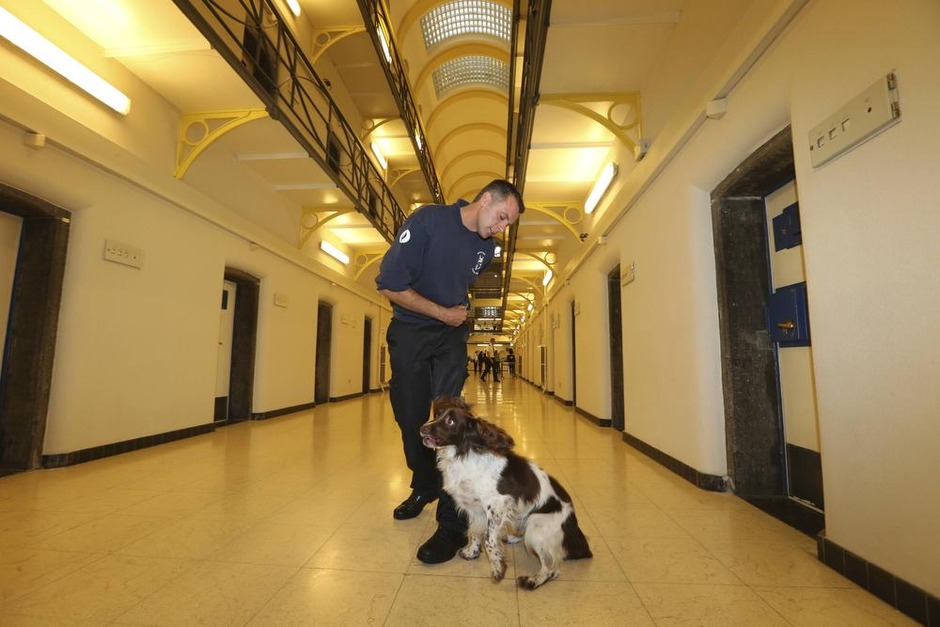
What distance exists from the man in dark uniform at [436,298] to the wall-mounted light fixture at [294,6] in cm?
542

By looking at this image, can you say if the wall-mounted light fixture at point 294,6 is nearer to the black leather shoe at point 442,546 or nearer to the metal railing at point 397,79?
the metal railing at point 397,79

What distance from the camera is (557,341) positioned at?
1020 centimetres

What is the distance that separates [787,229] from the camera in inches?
104

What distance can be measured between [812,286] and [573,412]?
6456mm

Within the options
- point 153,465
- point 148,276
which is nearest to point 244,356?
point 148,276

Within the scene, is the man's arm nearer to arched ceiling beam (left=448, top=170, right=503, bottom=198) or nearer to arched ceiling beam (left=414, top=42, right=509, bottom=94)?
arched ceiling beam (left=414, top=42, right=509, bottom=94)

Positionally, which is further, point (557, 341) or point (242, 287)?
point (557, 341)

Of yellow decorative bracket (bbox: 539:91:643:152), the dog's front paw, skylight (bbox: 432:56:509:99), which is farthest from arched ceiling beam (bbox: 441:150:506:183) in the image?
the dog's front paw

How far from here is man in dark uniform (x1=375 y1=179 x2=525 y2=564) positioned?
1928 millimetres

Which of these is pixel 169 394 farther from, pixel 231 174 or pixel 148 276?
pixel 231 174

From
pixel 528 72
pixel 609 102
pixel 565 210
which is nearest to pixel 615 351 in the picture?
pixel 565 210

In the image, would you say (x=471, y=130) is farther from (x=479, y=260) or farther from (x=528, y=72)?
(x=479, y=260)

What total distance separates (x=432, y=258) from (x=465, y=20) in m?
7.55

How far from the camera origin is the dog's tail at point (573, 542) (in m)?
1.71
